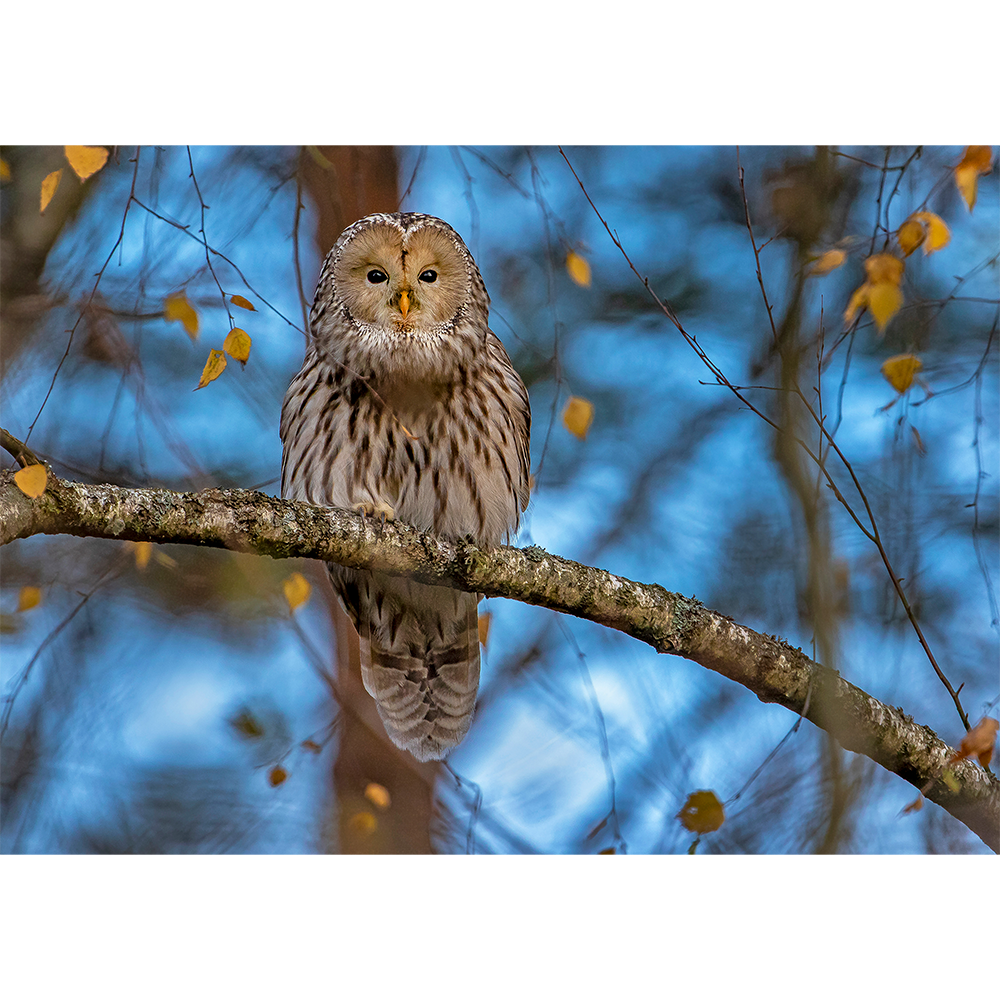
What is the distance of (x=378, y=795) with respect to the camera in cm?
266

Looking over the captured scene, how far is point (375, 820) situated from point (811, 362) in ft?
5.13

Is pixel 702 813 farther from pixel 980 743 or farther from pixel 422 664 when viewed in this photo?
pixel 422 664

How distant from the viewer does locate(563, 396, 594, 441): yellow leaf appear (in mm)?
2771

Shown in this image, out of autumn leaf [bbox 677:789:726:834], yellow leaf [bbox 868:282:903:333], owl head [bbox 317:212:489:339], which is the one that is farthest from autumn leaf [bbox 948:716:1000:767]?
owl head [bbox 317:212:489:339]

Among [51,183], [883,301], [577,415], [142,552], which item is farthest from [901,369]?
[51,183]

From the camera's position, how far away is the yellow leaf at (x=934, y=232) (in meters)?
2.57

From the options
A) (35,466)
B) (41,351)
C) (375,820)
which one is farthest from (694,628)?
(41,351)

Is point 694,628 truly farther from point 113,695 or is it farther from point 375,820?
point 113,695

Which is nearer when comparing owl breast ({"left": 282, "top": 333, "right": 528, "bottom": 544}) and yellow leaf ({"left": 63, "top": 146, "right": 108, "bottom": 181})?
yellow leaf ({"left": 63, "top": 146, "right": 108, "bottom": 181})

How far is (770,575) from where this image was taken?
2.78 m

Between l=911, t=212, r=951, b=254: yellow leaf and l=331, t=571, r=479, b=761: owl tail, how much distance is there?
146 cm

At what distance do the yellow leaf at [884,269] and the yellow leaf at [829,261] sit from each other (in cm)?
6

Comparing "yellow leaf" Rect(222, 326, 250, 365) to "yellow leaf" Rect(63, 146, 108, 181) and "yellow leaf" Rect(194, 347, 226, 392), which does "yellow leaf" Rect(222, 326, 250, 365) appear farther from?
"yellow leaf" Rect(63, 146, 108, 181)

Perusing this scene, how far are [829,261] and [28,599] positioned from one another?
7.06 ft
